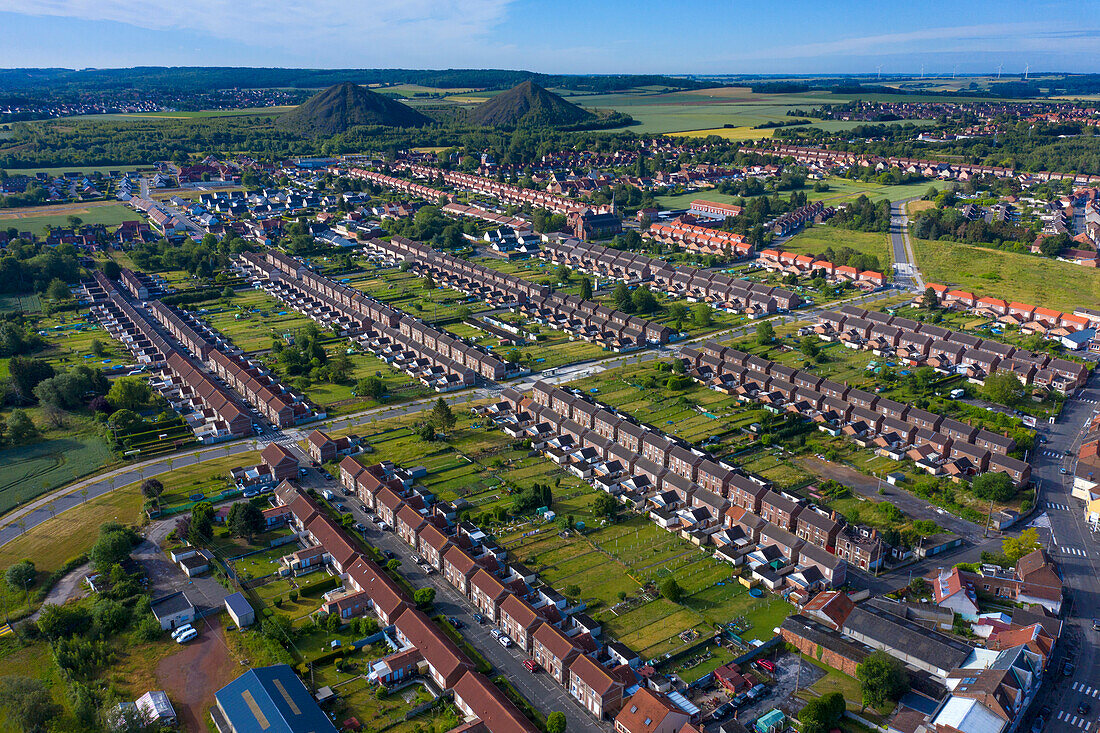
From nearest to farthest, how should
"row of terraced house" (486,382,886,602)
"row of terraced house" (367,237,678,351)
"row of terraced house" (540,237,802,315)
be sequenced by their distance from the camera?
"row of terraced house" (486,382,886,602) → "row of terraced house" (367,237,678,351) → "row of terraced house" (540,237,802,315)

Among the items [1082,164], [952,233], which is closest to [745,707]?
[952,233]

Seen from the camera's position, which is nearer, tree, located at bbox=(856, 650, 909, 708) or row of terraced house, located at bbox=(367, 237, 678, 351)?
tree, located at bbox=(856, 650, 909, 708)

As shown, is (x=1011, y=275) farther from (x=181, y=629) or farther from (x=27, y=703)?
(x=27, y=703)

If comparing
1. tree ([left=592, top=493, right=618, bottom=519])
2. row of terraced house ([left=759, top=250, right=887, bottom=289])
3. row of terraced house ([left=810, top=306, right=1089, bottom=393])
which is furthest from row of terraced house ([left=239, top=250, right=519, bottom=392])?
row of terraced house ([left=759, top=250, right=887, bottom=289])

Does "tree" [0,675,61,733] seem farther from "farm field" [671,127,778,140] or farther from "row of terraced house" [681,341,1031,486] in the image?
"farm field" [671,127,778,140]

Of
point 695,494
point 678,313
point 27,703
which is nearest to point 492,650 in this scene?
point 695,494

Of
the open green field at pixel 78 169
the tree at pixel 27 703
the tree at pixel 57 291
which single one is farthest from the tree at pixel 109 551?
the open green field at pixel 78 169

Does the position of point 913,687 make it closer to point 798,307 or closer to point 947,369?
point 947,369
